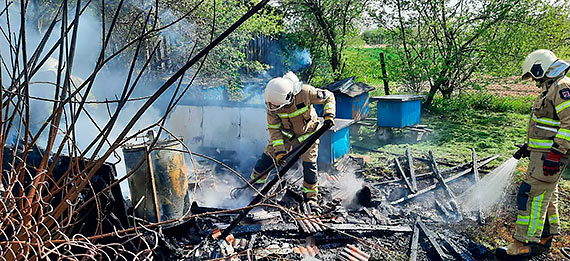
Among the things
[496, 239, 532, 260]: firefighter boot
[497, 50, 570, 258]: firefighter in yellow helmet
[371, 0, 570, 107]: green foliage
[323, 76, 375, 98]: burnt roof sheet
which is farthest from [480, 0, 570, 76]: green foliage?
[496, 239, 532, 260]: firefighter boot

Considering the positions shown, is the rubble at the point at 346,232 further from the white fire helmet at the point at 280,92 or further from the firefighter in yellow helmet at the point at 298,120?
the white fire helmet at the point at 280,92

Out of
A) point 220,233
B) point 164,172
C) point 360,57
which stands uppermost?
point 360,57

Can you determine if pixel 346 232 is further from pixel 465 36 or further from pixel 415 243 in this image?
pixel 465 36

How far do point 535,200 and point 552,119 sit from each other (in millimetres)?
1003

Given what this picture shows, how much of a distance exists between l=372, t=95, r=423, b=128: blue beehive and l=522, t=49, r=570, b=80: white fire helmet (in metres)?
4.84

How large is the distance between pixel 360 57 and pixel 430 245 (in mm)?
10535

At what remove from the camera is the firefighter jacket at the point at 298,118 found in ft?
18.1

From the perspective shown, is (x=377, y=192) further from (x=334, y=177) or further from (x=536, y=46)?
(x=536, y=46)

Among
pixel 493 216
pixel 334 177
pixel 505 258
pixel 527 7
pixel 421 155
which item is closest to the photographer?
pixel 505 258

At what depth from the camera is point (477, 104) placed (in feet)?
40.8

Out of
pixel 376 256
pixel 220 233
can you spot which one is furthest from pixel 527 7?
pixel 220 233

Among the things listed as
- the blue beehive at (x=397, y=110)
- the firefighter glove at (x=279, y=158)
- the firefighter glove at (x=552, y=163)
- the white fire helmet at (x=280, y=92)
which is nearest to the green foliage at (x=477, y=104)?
the blue beehive at (x=397, y=110)

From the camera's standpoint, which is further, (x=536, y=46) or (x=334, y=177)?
(x=536, y=46)

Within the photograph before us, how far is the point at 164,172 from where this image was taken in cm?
399
